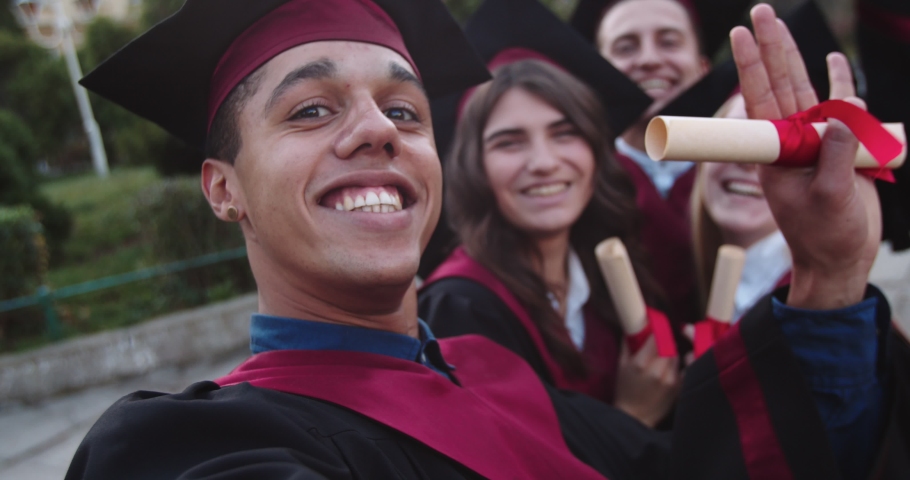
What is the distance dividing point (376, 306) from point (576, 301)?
135 centimetres

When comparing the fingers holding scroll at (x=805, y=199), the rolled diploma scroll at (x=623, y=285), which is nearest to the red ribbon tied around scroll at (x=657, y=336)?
the rolled diploma scroll at (x=623, y=285)

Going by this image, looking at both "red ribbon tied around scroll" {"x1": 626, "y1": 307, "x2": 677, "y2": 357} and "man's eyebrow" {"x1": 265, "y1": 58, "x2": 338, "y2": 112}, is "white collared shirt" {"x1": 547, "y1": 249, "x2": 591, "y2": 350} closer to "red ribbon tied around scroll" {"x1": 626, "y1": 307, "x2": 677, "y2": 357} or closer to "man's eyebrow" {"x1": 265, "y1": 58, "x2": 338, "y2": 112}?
"red ribbon tied around scroll" {"x1": 626, "y1": 307, "x2": 677, "y2": 357}

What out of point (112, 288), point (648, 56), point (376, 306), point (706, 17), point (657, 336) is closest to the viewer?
point (376, 306)

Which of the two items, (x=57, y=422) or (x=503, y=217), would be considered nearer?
(x=503, y=217)

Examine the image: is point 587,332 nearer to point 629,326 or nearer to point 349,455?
point 629,326

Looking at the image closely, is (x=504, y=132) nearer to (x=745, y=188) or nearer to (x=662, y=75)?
(x=745, y=188)

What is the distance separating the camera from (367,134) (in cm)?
135

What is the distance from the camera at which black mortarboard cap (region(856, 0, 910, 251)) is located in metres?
2.49

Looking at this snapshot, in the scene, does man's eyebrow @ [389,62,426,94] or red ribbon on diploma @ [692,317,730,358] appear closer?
man's eyebrow @ [389,62,426,94]

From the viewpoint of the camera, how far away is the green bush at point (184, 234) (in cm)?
584

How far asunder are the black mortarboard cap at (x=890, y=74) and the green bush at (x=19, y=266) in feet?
18.5

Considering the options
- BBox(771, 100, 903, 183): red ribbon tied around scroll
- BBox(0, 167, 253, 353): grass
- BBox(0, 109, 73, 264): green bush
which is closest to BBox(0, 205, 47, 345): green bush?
BBox(0, 167, 253, 353): grass

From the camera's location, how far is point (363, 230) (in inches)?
53.0

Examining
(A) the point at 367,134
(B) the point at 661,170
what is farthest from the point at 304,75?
(B) the point at 661,170
